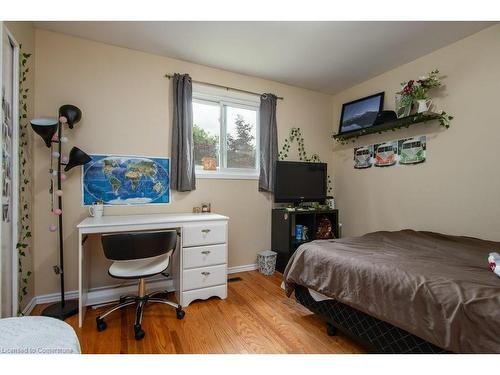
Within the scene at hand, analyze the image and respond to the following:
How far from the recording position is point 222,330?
185cm

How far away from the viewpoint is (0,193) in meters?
1.54

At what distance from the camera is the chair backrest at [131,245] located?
69.1 inches

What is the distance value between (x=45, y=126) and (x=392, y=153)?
3486 millimetres

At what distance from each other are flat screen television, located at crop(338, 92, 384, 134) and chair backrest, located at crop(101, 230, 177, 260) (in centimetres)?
277

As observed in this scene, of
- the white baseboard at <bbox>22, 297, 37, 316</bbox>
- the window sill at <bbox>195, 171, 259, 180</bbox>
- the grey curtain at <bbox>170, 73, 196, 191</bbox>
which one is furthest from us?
the window sill at <bbox>195, 171, 259, 180</bbox>

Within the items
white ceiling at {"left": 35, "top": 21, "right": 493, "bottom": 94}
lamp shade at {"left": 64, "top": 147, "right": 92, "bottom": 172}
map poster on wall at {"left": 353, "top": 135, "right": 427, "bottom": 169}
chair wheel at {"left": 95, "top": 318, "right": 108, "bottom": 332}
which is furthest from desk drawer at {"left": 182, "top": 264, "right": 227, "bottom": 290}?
map poster on wall at {"left": 353, "top": 135, "right": 427, "bottom": 169}

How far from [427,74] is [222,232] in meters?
2.73

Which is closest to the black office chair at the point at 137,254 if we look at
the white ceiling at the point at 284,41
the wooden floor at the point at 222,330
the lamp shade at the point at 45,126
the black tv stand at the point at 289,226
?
the wooden floor at the point at 222,330

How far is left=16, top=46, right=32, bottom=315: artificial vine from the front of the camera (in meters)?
1.91

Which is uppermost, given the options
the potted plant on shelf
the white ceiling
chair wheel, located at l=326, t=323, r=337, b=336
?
the white ceiling

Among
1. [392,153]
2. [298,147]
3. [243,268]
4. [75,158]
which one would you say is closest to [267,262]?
[243,268]

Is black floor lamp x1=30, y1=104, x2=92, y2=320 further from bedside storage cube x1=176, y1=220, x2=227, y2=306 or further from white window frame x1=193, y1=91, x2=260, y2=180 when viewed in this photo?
white window frame x1=193, y1=91, x2=260, y2=180

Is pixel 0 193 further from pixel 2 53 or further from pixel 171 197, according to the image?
pixel 171 197

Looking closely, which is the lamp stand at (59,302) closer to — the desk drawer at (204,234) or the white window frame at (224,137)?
the desk drawer at (204,234)
